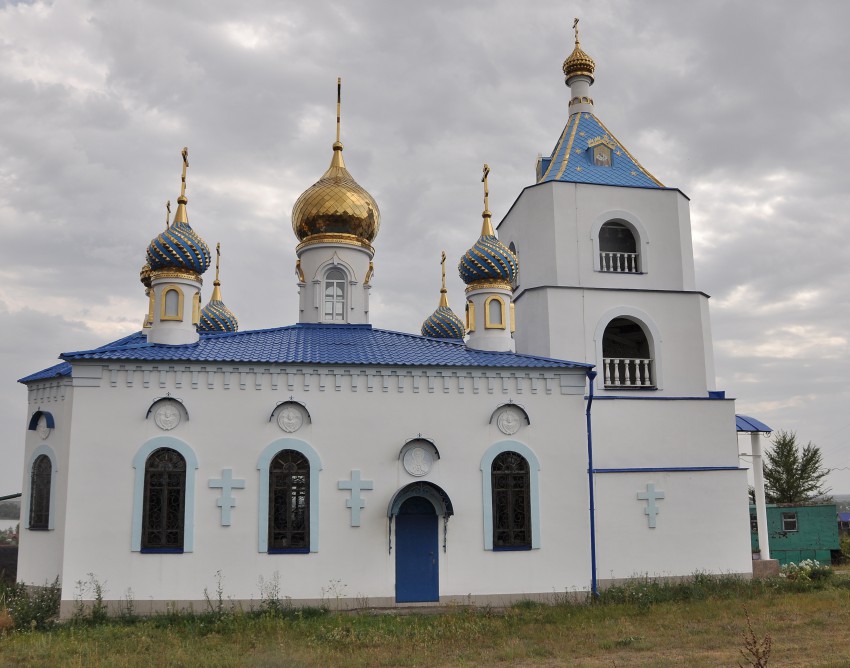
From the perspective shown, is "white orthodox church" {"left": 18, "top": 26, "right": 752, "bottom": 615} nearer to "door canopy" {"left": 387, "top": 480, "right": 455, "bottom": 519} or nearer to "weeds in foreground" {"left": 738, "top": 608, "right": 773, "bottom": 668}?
"door canopy" {"left": 387, "top": 480, "right": 455, "bottom": 519}

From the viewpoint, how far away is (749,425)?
53.8ft

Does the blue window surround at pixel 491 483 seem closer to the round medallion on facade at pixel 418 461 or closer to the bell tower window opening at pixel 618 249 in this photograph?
the round medallion on facade at pixel 418 461

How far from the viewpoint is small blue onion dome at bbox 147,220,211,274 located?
45.1 feet

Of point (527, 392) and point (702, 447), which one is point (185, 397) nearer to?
point (527, 392)

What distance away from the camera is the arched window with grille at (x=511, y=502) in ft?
41.4

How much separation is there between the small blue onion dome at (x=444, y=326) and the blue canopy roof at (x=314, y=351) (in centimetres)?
618

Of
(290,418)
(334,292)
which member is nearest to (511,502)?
(290,418)

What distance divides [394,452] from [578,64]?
11187 millimetres

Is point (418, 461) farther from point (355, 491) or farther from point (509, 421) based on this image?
point (509, 421)

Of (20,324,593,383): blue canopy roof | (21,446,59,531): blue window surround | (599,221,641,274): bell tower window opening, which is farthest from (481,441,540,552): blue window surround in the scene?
(21,446,59,531): blue window surround

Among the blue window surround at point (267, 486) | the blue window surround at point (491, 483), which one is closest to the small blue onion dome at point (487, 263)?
the blue window surround at point (491, 483)

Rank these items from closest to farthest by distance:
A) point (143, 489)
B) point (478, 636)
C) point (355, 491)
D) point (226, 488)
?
point (478, 636)
point (143, 489)
point (226, 488)
point (355, 491)

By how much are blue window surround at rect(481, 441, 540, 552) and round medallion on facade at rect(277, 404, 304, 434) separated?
10.4 ft

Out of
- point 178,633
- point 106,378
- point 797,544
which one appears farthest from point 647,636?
point 797,544
